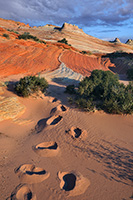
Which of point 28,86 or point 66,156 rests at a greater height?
point 28,86

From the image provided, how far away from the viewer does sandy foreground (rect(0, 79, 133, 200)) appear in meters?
2.49

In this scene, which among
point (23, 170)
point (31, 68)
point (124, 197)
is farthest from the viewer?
point (31, 68)

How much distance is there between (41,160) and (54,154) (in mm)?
356

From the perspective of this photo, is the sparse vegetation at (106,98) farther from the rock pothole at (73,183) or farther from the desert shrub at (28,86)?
the rock pothole at (73,183)

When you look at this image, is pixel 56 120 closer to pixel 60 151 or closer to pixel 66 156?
pixel 60 151

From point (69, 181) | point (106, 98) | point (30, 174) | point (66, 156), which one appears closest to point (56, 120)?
point (66, 156)

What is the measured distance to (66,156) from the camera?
132 inches

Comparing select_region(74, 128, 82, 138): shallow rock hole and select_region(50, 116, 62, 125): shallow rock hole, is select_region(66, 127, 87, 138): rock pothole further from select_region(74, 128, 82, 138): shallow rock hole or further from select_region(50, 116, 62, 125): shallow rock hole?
select_region(50, 116, 62, 125): shallow rock hole

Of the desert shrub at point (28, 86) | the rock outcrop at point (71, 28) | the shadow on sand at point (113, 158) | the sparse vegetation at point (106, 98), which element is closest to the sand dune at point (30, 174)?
the shadow on sand at point (113, 158)

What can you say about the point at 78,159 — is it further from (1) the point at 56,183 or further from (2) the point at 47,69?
(2) the point at 47,69

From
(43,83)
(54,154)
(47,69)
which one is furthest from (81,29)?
(54,154)

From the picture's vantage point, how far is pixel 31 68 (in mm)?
10547

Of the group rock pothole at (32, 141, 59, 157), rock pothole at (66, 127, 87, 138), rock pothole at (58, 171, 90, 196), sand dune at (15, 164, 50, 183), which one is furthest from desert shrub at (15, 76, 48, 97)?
rock pothole at (58, 171, 90, 196)

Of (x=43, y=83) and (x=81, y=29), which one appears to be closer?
(x=43, y=83)
